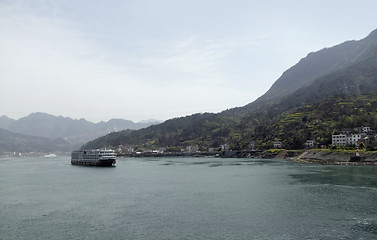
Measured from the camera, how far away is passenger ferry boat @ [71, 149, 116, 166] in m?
156

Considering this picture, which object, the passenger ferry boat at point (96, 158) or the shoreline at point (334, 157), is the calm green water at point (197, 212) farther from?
the passenger ferry boat at point (96, 158)

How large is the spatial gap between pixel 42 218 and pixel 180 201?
23.3 metres

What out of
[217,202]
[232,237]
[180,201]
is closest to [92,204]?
[180,201]

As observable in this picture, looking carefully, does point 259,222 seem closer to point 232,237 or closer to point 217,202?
point 232,237

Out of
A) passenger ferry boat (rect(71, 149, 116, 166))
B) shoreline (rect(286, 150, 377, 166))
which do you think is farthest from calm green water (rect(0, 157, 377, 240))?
passenger ferry boat (rect(71, 149, 116, 166))

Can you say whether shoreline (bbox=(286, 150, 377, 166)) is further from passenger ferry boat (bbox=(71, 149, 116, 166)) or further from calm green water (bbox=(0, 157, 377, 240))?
passenger ferry boat (bbox=(71, 149, 116, 166))

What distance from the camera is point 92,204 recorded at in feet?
188

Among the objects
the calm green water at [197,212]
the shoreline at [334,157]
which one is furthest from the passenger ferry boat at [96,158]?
the shoreline at [334,157]

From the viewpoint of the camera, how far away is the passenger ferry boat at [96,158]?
6127 inches

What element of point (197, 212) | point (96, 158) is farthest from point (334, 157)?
point (96, 158)

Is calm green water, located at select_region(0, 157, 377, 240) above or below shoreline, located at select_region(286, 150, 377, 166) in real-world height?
below

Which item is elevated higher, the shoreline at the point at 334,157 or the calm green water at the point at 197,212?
the shoreline at the point at 334,157

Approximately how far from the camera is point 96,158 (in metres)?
161

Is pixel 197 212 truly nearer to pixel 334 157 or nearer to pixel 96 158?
pixel 334 157
